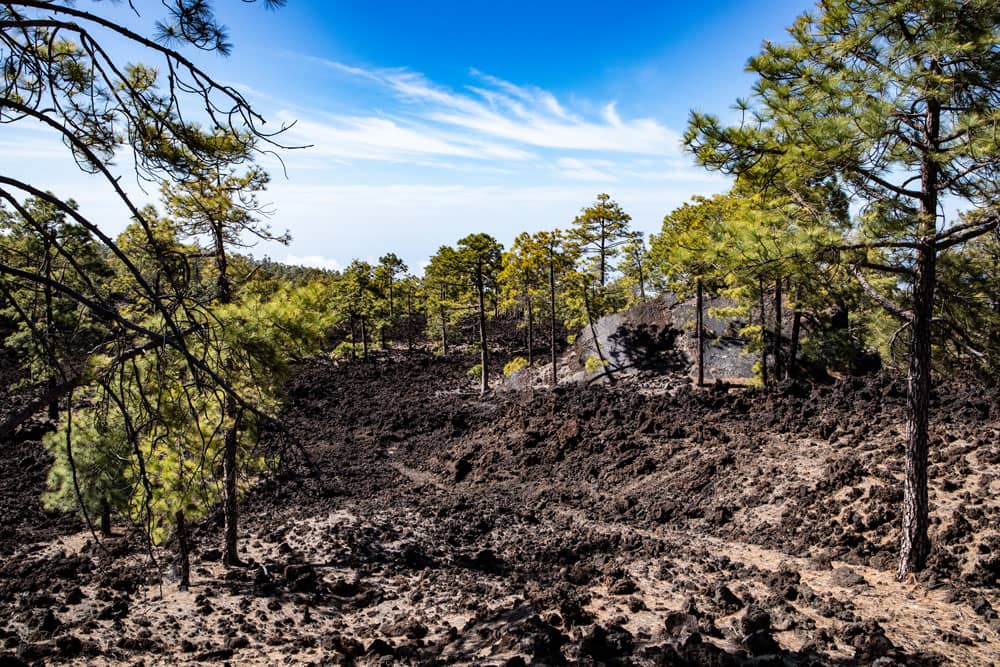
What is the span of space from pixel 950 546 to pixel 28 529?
18.3 m

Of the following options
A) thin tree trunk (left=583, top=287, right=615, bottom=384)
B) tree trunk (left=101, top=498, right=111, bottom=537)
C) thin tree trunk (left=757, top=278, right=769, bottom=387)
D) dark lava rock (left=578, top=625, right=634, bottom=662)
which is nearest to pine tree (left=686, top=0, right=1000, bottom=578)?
dark lava rock (left=578, top=625, right=634, bottom=662)

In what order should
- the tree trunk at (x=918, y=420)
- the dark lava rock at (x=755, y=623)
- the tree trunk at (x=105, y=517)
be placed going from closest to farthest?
1. the dark lava rock at (x=755, y=623)
2. the tree trunk at (x=918, y=420)
3. the tree trunk at (x=105, y=517)

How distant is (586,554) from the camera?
10.6 metres

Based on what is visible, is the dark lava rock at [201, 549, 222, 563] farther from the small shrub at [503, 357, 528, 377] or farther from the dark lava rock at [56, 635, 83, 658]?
the small shrub at [503, 357, 528, 377]

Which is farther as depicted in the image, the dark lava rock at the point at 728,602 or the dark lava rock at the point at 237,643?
the dark lava rock at the point at 237,643

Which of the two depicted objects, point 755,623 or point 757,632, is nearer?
point 757,632

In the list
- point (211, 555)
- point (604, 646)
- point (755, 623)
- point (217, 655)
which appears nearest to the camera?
point (604, 646)

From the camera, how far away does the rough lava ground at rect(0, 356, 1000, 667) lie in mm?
6160

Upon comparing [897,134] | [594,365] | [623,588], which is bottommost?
[623,588]

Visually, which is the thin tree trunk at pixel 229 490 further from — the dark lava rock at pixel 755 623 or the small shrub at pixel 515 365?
the small shrub at pixel 515 365

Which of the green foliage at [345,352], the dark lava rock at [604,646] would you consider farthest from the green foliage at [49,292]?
the green foliage at [345,352]

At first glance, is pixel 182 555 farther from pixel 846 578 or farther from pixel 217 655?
pixel 846 578

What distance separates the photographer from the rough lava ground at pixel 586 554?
20.2ft

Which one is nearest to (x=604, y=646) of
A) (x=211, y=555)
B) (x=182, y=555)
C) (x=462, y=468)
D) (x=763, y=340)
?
(x=182, y=555)
